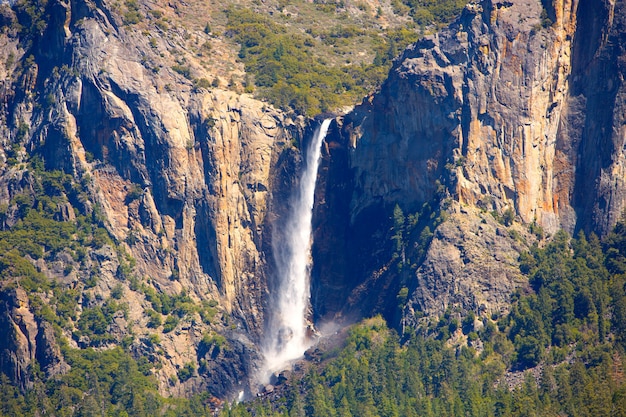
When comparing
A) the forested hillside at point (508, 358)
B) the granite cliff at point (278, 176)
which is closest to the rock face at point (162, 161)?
the granite cliff at point (278, 176)

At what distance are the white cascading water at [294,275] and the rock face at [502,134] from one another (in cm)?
795

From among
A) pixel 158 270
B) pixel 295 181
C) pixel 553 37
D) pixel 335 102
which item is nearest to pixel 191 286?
pixel 158 270

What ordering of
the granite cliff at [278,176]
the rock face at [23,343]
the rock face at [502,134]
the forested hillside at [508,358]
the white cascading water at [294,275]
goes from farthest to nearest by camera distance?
1. the white cascading water at [294,275]
2. the granite cliff at [278,176]
3. the rock face at [502,134]
4. the rock face at [23,343]
5. the forested hillside at [508,358]

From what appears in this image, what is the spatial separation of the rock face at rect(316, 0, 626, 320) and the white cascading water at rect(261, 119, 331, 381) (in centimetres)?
795

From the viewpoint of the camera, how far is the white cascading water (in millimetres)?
180625

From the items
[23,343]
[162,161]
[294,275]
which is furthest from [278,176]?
[23,343]

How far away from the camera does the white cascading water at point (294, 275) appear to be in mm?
180625

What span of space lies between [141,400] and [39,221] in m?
24.2

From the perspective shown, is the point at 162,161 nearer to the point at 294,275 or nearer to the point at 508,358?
the point at 294,275

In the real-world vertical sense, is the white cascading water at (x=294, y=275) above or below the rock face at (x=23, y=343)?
above

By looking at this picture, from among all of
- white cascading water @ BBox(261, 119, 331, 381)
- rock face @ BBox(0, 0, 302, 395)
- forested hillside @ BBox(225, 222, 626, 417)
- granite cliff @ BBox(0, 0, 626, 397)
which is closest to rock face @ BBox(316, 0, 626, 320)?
granite cliff @ BBox(0, 0, 626, 397)

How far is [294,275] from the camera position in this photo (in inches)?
7259

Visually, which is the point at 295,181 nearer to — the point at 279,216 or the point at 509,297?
the point at 279,216

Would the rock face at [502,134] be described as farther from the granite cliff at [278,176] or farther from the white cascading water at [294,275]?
the white cascading water at [294,275]
